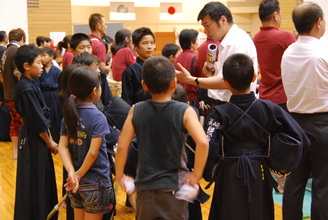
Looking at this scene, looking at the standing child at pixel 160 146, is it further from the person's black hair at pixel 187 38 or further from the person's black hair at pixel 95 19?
the person's black hair at pixel 95 19

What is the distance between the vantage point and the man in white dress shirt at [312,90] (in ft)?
9.80

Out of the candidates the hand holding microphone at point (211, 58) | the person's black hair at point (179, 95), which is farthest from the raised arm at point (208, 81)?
the person's black hair at point (179, 95)

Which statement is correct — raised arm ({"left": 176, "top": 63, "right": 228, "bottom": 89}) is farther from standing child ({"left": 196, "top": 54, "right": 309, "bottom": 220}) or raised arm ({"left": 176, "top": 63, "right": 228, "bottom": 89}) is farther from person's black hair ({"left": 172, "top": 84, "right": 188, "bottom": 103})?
standing child ({"left": 196, "top": 54, "right": 309, "bottom": 220})

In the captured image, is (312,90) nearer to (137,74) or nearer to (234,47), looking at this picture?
(234,47)

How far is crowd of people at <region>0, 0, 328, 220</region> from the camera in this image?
7.50ft

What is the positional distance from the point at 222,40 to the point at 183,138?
1.21 metres

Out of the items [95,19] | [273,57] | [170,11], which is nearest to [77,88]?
[273,57]

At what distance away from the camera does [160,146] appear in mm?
2285

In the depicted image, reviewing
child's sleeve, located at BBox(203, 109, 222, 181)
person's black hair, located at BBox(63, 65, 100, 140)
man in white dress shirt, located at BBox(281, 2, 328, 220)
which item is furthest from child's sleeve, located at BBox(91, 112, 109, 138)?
man in white dress shirt, located at BBox(281, 2, 328, 220)

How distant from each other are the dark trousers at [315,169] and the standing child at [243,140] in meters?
0.59

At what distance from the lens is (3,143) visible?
23.4 feet

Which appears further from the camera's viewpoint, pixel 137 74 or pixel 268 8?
pixel 268 8

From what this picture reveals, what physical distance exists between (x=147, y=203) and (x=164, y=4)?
434 inches

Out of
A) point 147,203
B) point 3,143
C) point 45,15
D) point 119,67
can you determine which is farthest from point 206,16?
point 45,15
